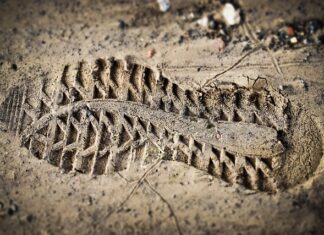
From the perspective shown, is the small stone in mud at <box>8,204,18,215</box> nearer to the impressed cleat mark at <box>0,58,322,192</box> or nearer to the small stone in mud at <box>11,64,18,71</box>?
the impressed cleat mark at <box>0,58,322,192</box>

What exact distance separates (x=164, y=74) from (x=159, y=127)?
0.46 m

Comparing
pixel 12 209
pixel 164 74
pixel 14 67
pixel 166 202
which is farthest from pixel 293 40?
pixel 12 209

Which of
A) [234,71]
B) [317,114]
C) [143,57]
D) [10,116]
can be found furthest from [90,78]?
[317,114]

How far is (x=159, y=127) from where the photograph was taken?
118 inches

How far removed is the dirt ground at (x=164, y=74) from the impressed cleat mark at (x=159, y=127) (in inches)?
2.6

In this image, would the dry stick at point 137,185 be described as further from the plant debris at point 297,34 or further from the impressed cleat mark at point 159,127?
the plant debris at point 297,34

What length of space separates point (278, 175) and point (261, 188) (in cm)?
16

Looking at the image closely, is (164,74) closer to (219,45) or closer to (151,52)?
(151,52)

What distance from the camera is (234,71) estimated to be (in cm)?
319

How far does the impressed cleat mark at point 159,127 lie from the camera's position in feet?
9.54

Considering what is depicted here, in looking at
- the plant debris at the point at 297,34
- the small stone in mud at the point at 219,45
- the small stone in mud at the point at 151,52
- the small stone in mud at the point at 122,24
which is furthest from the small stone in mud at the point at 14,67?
the plant debris at the point at 297,34

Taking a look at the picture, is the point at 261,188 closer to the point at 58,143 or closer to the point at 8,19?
the point at 58,143

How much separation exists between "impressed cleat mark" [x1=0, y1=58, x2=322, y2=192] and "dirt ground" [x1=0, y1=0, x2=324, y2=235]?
67 millimetres

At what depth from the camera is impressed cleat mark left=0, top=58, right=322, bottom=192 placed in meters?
2.91
